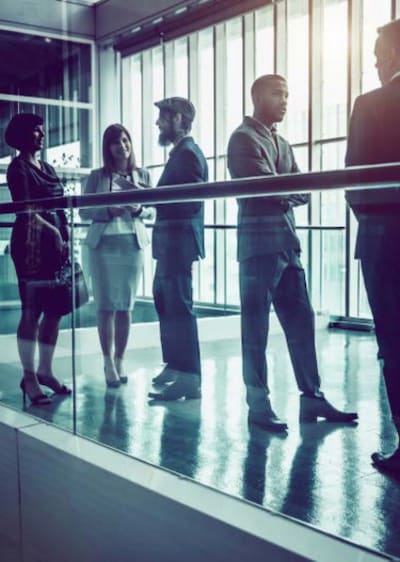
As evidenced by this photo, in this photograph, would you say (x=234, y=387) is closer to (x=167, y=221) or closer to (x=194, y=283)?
(x=194, y=283)

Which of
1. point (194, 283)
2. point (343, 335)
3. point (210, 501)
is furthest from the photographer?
point (343, 335)

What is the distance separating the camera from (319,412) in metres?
2.60

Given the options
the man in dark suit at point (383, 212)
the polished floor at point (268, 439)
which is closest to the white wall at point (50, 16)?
the polished floor at point (268, 439)

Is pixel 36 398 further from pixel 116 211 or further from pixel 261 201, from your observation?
pixel 261 201

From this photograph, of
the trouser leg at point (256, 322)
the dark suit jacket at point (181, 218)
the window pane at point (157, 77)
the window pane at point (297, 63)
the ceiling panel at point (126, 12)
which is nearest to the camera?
the trouser leg at point (256, 322)

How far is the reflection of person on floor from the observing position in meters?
3.29

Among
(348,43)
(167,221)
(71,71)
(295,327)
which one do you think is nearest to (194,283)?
(167,221)

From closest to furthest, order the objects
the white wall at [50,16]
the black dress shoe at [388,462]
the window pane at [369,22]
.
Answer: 1. the black dress shoe at [388,462]
2. the window pane at [369,22]
3. the white wall at [50,16]

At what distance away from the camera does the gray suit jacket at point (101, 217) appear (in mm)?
2976

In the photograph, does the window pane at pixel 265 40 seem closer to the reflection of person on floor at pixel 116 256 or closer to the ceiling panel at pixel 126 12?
the ceiling panel at pixel 126 12

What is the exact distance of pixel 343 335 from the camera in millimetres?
3951

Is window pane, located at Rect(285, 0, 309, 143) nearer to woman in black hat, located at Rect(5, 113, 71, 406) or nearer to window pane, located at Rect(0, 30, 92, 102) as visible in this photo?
woman in black hat, located at Rect(5, 113, 71, 406)

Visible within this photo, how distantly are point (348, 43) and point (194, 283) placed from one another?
3.08 meters

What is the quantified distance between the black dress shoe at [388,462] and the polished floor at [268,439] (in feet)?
0.09
